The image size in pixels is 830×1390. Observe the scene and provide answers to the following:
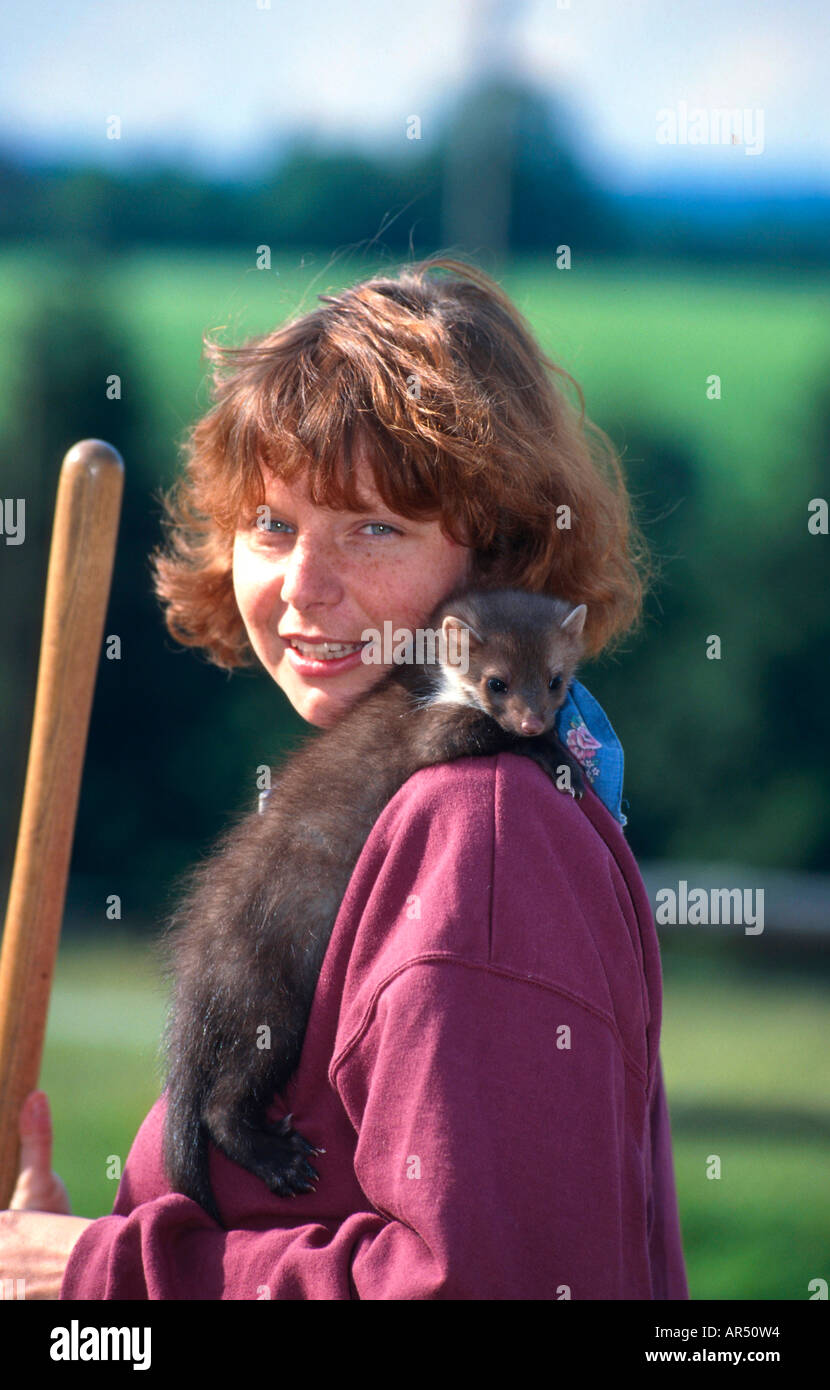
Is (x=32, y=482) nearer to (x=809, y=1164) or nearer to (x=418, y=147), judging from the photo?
(x=418, y=147)

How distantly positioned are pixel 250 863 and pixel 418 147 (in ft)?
26.8

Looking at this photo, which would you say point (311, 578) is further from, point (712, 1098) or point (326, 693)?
point (712, 1098)

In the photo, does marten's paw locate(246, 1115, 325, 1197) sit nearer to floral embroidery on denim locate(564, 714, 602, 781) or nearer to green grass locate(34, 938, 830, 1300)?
floral embroidery on denim locate(564, 714, 602, 781)

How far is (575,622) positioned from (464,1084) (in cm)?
143

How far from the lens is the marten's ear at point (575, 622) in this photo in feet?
9.48

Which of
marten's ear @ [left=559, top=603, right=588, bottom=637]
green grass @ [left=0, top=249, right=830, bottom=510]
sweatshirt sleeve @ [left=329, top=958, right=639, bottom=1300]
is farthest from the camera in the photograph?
green grass @ [left=0, top=249, right=830, bottom=510]

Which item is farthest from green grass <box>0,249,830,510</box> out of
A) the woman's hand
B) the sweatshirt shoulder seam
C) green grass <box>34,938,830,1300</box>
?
the sweatshirt shoulder seam

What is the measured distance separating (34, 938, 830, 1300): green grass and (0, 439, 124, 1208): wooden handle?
2.68m

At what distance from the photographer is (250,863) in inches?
101

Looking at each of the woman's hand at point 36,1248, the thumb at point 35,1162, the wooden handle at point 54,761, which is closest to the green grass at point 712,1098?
the thumb at point 35,1162

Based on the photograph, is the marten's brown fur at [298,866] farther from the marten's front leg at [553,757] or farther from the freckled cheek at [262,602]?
the freckled cheek at [262,602]

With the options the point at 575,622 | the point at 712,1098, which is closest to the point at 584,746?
the point at 575,622

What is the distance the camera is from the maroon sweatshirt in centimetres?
170

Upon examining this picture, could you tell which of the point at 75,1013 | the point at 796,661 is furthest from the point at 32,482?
the point at 796,661
